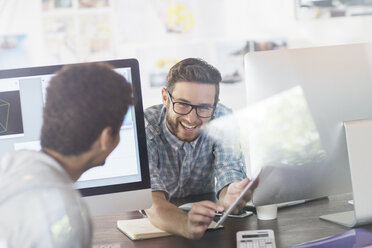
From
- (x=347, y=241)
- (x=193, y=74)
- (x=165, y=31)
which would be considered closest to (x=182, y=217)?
(x=347, y=241)

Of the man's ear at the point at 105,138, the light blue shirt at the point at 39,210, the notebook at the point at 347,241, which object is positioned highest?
the man's ear at the point at 105,138

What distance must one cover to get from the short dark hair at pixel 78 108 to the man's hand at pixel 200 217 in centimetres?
43

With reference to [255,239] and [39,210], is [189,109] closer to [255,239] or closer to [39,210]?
[255,239]

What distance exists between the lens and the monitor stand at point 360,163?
138 centimetres

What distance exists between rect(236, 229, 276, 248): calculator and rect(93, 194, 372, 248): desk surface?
0.02 metres

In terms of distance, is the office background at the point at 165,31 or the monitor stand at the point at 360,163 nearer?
the monitor stand at the point at 360,163

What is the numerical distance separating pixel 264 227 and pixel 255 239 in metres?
0.15

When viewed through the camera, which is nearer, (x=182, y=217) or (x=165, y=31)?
(x=182, y=217)

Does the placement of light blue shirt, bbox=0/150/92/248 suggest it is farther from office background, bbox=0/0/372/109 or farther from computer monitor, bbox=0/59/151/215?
office background, bbox=0/0/372/109

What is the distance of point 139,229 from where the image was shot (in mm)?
1434

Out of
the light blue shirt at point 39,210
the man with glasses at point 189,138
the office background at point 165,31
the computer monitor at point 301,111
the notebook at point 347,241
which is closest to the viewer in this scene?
the light blue shirt at point 39,210

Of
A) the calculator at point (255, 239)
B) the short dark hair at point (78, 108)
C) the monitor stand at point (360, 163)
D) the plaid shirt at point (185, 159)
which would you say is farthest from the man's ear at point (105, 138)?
the plaid shirt at point (185, 159)

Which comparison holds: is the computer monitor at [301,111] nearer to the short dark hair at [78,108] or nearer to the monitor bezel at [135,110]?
the monitor bezel at [135,110]

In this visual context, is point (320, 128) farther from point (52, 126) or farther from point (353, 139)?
point (52, 126)
